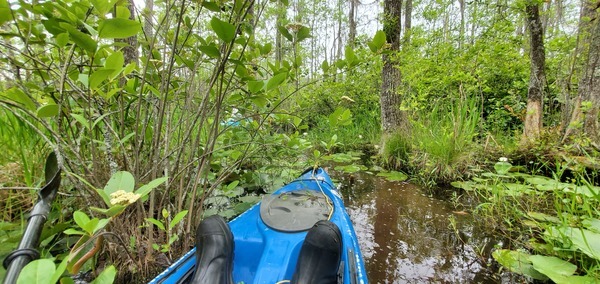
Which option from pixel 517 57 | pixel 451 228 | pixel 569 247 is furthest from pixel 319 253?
pixel 517 57

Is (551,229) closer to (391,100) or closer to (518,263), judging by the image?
(518,263)

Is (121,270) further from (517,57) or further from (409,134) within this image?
(517,57)

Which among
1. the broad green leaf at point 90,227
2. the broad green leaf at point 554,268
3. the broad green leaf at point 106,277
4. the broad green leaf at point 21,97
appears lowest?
the broad green leaf at point 554,268

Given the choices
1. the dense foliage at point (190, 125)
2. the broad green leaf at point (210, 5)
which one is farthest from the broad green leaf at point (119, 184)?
the broad green leaf at point (210, 5)

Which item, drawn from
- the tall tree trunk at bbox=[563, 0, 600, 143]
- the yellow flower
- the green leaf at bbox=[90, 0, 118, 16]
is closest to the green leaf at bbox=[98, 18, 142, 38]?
the green leaf at bbox=[90, 0, 118, 16]

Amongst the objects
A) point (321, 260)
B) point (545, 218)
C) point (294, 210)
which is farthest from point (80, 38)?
point (545, 218)

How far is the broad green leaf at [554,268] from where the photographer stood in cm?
102

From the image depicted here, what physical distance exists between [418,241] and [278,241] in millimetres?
1144

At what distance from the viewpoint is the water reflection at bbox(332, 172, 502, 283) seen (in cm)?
148

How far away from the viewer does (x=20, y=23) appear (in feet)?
2.93

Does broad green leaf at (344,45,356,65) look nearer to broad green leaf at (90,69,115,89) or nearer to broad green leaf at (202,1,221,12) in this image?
broad green leaf at (202,1,221,12)

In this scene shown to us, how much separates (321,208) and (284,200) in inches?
10.0

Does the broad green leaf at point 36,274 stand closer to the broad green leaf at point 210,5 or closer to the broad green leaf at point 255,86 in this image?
the broad green leaf at point 255,86

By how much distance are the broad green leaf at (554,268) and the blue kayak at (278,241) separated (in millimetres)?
777
